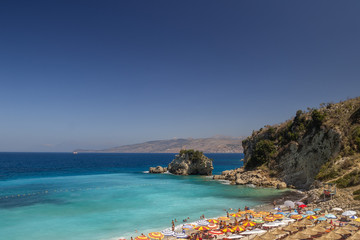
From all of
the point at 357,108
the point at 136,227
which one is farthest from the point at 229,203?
the point at 357,108

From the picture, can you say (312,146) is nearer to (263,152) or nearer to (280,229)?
(263,152)

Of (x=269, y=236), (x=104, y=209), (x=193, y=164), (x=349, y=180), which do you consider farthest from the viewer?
(x=193, y=164)

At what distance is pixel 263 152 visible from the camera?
61.6 m

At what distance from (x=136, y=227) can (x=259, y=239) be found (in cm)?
1515

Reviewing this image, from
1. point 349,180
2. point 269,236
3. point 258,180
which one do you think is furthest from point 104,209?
point 258,180

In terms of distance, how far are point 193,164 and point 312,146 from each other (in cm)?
4475

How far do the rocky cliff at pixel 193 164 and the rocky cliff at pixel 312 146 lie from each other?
20.7m

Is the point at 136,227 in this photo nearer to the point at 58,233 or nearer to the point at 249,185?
the point at 58,233

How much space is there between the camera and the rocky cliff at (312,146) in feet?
136

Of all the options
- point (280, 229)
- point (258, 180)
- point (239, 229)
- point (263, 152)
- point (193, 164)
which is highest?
point (263, 152)

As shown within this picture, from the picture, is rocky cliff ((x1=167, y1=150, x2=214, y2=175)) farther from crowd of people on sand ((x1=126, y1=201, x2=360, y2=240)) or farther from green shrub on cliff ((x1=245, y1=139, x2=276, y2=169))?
crowd of people on sand ((x1=126, y1=201, x2=360, y2=240))

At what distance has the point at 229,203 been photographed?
38562mm

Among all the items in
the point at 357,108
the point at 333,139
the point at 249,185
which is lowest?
the point at 249,185

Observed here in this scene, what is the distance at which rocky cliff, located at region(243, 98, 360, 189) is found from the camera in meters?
41.5
